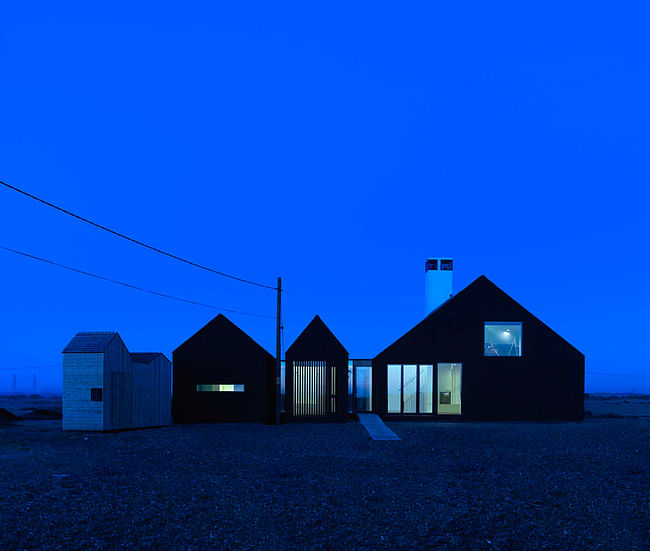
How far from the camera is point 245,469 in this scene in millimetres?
13867

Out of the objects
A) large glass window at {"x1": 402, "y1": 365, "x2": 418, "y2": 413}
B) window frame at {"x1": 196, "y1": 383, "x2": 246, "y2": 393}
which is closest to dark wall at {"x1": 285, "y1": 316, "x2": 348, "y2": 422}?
window frame at {"x1": 196, "y1": 383, "x2": 246, "y2": 393}

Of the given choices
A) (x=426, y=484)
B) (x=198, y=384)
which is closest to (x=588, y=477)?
(x=426, y=484)

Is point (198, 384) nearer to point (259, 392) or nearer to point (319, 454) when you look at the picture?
point (259, 392)

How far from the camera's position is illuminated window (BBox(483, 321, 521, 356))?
86.1ft

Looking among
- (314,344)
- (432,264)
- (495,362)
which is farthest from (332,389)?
(432,264)

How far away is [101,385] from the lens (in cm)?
2166

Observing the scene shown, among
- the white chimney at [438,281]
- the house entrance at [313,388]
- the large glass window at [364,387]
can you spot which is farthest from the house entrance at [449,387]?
the house entrance at [313,388]

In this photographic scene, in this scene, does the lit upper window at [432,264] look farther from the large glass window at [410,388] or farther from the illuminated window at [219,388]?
the illuminated window at [219,388]

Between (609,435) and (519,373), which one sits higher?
(519,373)

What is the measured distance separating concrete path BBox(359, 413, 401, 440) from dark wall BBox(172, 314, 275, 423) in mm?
4326

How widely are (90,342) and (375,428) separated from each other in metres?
11.2

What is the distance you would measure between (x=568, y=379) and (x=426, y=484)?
53.8ft

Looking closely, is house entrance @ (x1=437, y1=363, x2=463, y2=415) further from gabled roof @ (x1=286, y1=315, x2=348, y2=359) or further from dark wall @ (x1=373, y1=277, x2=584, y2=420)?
gabled roof @ (x1=286, y1=315, x2=348, y2=359)

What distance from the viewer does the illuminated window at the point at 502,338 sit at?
26.2m
